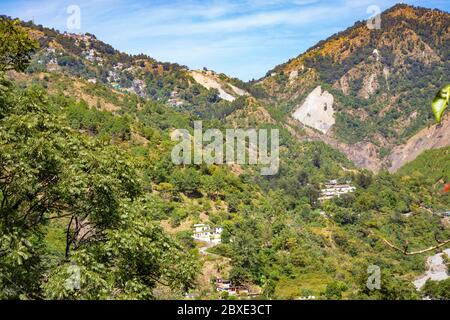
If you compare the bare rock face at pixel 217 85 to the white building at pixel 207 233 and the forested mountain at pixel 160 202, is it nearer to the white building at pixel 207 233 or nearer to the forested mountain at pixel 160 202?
the forested mountain at pixel 160 202

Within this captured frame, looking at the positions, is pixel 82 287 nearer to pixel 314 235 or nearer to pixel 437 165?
pixel 314 235

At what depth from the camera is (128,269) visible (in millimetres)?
11492

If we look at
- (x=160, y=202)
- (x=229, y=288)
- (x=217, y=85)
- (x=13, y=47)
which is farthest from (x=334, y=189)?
(x=13, y=47)

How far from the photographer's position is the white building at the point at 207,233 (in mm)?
49656

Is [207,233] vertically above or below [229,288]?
above

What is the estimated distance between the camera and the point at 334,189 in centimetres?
10731

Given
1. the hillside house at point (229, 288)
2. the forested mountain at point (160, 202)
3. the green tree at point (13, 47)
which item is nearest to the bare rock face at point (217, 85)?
the forested mountain at point (160, 202)

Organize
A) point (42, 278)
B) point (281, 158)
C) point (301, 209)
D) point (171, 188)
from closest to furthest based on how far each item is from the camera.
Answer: point (42, 278) < point (171, 188) < point (301, 209) < point (281, 158)

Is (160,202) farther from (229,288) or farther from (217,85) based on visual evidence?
(217,85)

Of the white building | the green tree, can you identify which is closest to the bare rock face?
the white building

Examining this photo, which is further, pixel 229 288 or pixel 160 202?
pixel 160 202

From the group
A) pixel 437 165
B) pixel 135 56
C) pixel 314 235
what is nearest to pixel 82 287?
pixel 314 235

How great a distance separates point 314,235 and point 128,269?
191 feet

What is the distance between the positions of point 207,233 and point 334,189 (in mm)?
60788
